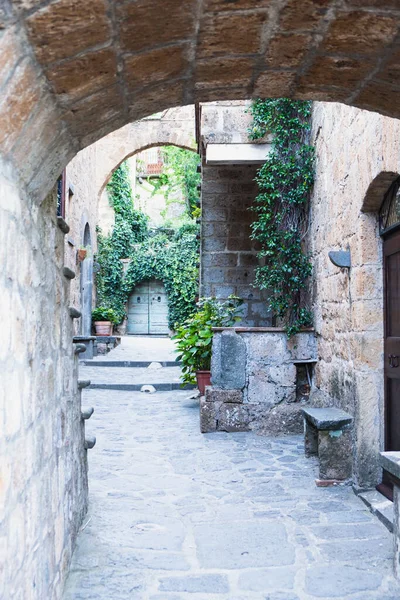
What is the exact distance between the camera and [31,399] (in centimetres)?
197

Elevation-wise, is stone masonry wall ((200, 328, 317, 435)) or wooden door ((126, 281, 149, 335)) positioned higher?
wooden door ((126, 281, 149, 335))

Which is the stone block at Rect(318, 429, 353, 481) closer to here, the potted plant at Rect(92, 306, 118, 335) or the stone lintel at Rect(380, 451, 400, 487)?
the stone lintel at Rect(380, 451, 400, 487)

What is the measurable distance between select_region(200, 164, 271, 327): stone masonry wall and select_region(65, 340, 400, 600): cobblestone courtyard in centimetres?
364

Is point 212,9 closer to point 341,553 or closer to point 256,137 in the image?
point 341,553

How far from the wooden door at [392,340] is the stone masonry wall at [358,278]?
0.21 feet

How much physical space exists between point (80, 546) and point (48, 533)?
99 cm

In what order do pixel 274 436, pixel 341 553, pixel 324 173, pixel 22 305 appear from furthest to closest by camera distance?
pixel 274 436 → pixel 324 173 → pixel 341 553 → pixel 22 305

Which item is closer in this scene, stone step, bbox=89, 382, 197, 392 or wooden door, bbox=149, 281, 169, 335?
stone step, bbox=89, 382, 197, 392

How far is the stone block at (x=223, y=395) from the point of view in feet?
20.0

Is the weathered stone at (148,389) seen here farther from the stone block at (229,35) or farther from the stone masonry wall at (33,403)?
the stone block at (229,35)

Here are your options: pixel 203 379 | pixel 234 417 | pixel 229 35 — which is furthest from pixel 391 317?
pixel 203 379

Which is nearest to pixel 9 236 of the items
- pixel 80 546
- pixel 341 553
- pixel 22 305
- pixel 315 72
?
pixel 22 305

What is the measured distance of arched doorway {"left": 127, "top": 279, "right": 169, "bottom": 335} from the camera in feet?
66.8

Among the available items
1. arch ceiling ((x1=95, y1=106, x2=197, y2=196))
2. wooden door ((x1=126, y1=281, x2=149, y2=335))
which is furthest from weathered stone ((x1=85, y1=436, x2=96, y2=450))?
wooden door ((x1=126, y1=281, x2=149, y2=335))
